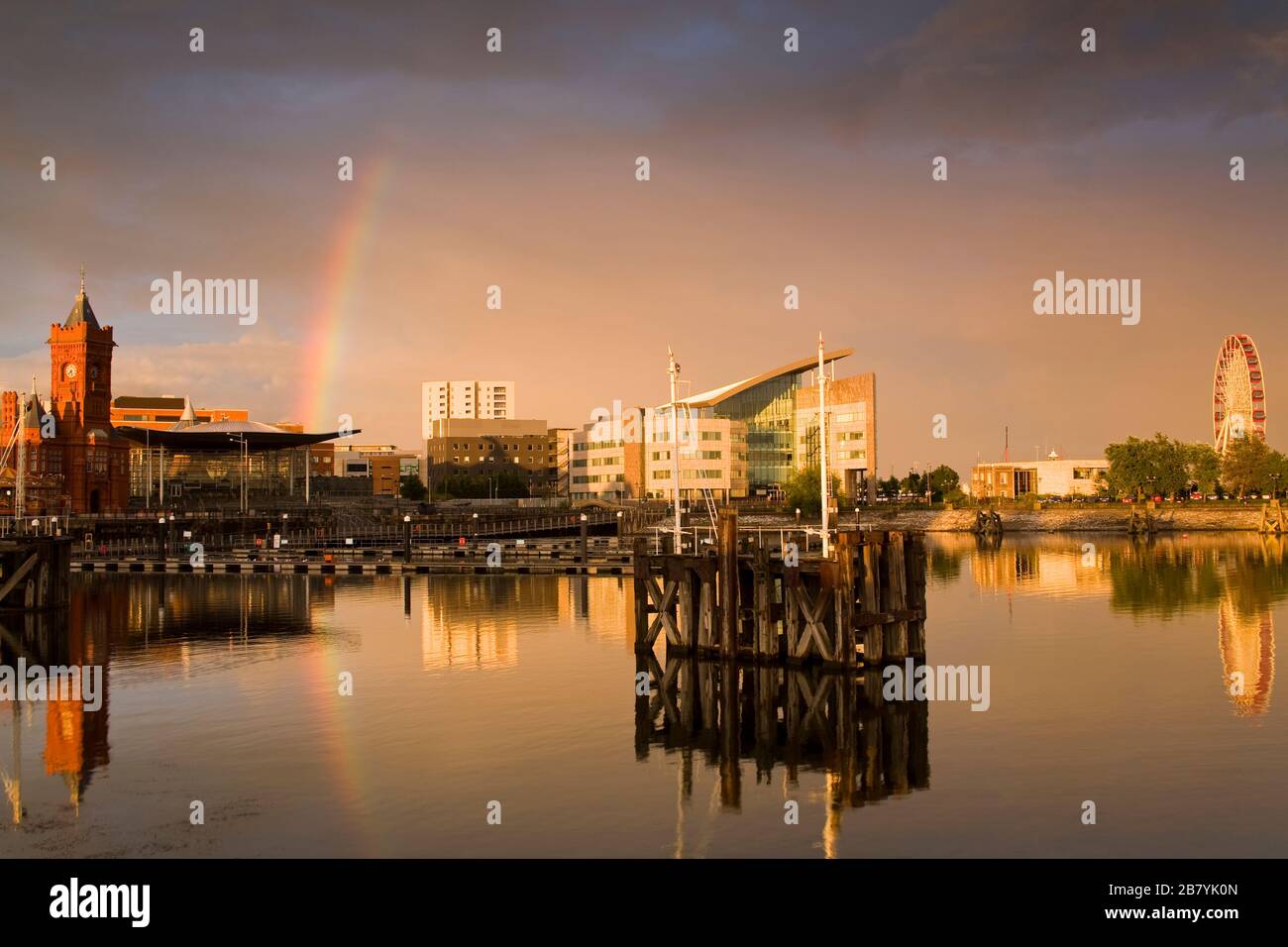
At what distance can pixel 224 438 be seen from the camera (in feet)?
452

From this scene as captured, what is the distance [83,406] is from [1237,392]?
149 metres

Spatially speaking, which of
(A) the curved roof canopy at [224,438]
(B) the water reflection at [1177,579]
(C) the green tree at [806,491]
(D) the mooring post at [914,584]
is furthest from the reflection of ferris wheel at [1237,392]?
(D) the mooring post at [914,584]

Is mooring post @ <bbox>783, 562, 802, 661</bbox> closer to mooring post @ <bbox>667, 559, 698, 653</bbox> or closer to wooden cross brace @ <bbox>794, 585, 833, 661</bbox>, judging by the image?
wooden cross brace @ <bbox>794, 585, 833, 661</bbox>

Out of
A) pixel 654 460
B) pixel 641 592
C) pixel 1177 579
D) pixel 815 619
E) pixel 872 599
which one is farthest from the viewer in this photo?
pixel 654 460

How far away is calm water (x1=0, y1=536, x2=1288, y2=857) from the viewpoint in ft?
64.8

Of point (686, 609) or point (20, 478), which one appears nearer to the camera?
point (686, 609)

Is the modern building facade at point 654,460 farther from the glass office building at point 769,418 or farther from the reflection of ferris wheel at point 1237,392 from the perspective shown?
the reflection of ferris wheel at point 1237,392

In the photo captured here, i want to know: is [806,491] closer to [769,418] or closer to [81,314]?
[769,418]

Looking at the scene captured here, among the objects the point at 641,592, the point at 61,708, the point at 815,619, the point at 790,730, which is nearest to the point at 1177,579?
the point at 641,592

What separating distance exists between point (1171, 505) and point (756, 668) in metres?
142

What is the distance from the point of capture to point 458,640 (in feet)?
142

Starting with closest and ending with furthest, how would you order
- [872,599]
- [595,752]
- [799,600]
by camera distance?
[595,752]
[872,599]
[799,600]
